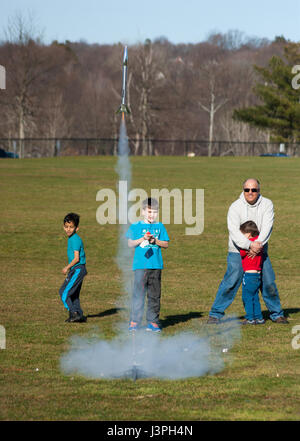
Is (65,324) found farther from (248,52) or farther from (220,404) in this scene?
(248,52)

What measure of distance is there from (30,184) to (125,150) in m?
25.3

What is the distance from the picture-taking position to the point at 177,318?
11492mm

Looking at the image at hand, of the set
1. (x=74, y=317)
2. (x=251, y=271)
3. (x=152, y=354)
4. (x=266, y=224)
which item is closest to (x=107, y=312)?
(x=74, y=317)

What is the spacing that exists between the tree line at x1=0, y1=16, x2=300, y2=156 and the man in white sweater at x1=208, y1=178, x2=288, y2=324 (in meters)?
56.7

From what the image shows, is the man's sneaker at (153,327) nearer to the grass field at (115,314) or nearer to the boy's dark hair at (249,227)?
the grass field at (115,314)

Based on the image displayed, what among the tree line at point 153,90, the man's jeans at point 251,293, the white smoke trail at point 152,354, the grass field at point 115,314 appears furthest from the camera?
the tree line at point 153,90

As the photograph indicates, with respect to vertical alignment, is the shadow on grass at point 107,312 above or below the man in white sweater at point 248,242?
below

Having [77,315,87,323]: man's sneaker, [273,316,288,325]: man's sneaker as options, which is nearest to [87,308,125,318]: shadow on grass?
[77,315,87,323]: man's sneaker

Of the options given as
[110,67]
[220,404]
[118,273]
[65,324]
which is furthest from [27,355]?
[110,67]

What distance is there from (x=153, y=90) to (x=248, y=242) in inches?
3570

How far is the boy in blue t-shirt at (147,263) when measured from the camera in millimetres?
10016

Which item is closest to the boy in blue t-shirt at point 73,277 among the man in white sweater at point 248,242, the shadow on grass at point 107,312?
the shadow on grass at point 107,312

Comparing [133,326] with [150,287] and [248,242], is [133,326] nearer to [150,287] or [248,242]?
[150,287]

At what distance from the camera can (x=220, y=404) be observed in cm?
686
